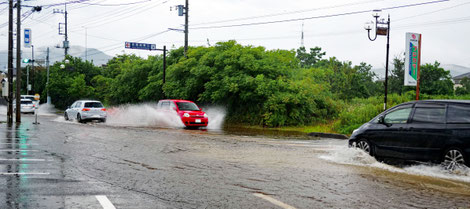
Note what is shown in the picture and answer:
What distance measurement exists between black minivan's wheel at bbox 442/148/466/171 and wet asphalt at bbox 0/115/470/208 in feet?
2.03

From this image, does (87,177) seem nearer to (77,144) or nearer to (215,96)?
(77,144)

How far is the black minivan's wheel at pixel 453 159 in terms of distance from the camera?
29.3 ft

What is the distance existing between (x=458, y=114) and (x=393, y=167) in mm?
1889

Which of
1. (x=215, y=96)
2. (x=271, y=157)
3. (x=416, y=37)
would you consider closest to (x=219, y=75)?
(x=215, y=96)

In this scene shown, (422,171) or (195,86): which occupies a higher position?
(195,86)

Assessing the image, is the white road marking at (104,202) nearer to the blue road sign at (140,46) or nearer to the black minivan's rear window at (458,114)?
the black minivan's rear window at (458,114)

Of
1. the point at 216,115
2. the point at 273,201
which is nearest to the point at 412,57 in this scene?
the point at 216,115

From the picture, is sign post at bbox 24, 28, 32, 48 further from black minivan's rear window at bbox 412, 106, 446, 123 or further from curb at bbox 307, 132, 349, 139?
black minivan's rear window at bbox 412, 106, 446, 123

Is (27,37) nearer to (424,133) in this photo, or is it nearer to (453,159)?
(424,133)

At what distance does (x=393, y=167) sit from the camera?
33.8 feet

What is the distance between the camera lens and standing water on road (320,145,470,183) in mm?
8891

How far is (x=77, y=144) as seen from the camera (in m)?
14.9

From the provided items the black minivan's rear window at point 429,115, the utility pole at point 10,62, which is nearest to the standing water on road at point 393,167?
the black minivan's rear window at point 429,115

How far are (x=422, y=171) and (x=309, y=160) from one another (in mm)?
2782
